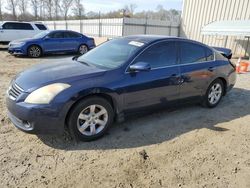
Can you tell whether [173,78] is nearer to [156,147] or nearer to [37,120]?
[156,147]

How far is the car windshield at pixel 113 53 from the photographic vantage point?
156 inches

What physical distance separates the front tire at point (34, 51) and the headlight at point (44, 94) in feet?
31.4

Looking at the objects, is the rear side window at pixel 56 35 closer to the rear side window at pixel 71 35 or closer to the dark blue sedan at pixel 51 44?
the dark blue sedan at pixel 51 44

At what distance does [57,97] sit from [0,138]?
3.97 feet

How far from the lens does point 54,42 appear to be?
12656 millimetres

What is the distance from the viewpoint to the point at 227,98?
618 cm

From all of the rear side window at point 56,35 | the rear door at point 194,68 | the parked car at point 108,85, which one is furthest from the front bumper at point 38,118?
the rear side window at point 56,35

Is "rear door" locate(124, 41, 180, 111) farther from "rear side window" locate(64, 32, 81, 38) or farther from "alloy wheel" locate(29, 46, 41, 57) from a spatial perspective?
"rear side window" locate(64, 32, 81, 38)

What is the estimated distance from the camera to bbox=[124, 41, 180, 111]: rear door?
151 inches

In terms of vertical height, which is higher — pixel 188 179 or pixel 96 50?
pixel 96 50

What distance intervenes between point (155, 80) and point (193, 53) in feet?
4.10

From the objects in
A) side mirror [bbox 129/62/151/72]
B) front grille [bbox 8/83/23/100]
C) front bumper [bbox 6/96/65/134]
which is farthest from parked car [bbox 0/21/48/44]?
side mirror [bbox 129/62/151/72]

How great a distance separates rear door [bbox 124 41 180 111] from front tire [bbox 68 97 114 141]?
379mm

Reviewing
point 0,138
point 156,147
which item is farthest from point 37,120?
point 156,147
